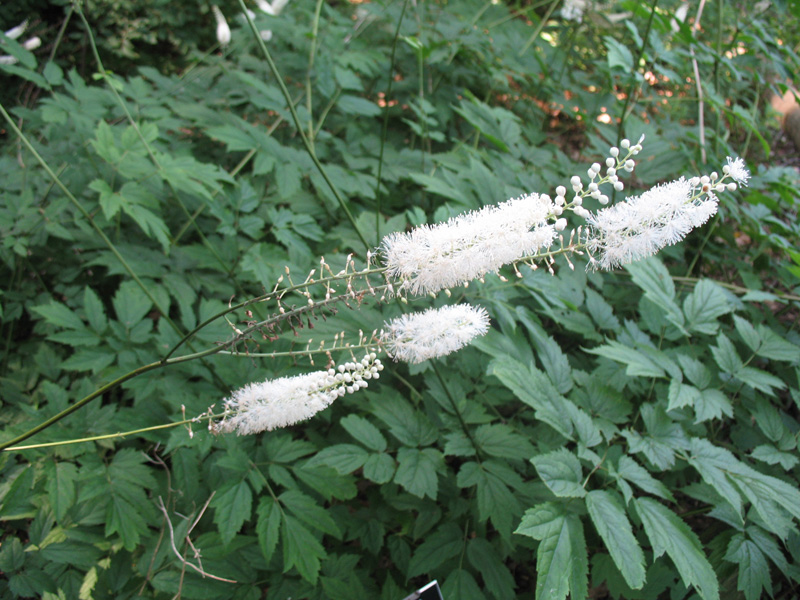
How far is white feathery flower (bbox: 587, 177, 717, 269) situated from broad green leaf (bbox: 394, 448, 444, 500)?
85 centimetres

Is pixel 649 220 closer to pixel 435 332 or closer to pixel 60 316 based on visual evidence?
pixel 435 332

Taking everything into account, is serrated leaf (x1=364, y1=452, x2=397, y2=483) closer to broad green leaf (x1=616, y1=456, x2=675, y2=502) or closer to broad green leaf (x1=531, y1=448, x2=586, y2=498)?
broad green leaf (x1=531, y1=448, x2=586, y2=498)

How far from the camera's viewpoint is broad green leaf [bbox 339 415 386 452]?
1.57 m

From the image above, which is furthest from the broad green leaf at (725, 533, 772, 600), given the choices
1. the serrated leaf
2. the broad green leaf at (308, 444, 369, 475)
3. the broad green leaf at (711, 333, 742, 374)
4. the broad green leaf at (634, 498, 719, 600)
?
the broad green leaf at (308, 444, 369, 475)

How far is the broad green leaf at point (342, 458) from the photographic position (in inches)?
58.6

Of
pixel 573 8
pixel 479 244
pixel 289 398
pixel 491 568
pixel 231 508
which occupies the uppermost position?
pixel 573 8

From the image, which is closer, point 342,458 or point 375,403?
point 342,458

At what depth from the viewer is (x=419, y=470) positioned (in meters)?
1.51

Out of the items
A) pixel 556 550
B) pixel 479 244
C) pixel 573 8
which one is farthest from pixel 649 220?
pixel 573 8

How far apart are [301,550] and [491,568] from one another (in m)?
0.60

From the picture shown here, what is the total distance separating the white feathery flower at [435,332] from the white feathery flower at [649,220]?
12.2 inches

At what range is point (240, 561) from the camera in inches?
62.1

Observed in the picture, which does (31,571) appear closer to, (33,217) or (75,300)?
(75,300)

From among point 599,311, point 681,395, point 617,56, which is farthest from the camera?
point 617,56
